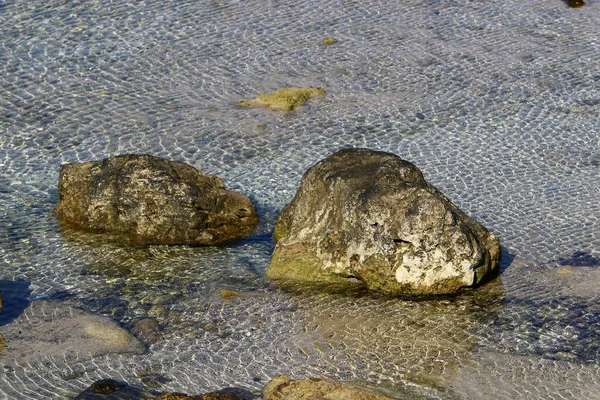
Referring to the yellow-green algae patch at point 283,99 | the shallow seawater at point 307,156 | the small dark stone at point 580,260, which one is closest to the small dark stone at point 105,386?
the shallow seawater at point 307,156

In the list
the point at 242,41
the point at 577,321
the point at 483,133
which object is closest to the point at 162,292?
the point at 577,321

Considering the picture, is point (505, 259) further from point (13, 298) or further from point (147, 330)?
point (13, 298)

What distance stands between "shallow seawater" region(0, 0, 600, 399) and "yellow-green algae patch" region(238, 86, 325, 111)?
0.15 meters

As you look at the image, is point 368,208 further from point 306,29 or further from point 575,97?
point 306,29

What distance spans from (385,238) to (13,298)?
2691 mm

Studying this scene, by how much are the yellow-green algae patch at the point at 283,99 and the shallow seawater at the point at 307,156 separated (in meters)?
0.15

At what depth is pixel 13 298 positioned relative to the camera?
7133mm

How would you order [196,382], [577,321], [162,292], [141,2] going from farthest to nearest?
[141,2] → [162,292] → [577,321] → [196,382]

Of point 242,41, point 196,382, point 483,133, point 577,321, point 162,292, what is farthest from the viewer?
point 242,41

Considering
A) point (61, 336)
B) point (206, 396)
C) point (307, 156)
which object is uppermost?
point (206, 396)

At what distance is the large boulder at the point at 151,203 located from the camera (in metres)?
8.20

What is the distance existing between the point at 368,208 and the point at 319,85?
431 centimetres

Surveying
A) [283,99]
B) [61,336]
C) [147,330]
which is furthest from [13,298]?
[283,99]

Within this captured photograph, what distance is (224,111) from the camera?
1073 cm
